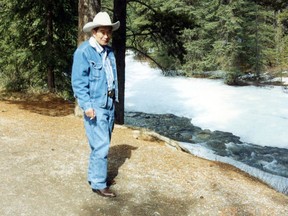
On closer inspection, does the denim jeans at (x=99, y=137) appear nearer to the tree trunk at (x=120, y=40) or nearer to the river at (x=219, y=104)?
the tree trunk at (x=120, y=40)

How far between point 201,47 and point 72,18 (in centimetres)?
1690

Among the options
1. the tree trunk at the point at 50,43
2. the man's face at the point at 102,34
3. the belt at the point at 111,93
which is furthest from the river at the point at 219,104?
the man's face at the point at 102,34

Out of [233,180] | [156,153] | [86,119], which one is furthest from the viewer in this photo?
[156,153]

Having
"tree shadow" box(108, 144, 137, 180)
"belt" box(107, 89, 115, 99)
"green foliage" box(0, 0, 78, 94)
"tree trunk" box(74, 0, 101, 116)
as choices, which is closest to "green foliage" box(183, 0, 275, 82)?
"green foliage" box(0, 0, 78, 94)

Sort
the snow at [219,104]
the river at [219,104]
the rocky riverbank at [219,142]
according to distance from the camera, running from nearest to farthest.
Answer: the rocky riverbank at [219,142], the river at [219,104], the snow at [219,104]

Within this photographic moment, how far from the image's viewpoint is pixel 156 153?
23.1ft

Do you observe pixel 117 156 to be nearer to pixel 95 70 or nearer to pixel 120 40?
pixel 95 70

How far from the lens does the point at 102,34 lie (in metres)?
4.62

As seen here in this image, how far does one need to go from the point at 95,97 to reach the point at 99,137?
0.49 meters

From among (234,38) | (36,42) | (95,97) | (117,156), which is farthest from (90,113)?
(234,38)

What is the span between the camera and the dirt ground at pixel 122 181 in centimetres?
475

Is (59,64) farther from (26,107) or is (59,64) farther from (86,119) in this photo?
(86,119)

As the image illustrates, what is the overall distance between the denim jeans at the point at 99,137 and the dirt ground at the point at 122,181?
0.95ft

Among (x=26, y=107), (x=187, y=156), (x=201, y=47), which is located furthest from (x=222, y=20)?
(x=187, y=156)
